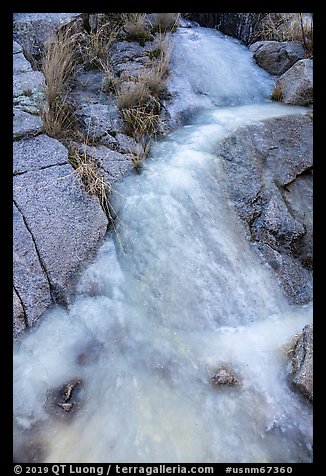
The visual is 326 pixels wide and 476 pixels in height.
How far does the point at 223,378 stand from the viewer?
288 cm

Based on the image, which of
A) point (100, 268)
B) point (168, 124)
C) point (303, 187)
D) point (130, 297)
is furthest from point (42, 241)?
point (303, 187)

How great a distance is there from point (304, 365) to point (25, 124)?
3.14 metres

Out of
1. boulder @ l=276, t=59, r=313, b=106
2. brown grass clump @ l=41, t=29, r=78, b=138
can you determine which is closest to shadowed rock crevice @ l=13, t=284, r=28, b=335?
brown grass clump @ l=41, t=29, r=78, b=138

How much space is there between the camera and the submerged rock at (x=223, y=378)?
9.42 ft

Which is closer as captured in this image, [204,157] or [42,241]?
[42,241]

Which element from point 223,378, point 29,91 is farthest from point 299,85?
point 223,378

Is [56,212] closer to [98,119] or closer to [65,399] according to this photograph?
[98,119]

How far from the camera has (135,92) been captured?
436cm

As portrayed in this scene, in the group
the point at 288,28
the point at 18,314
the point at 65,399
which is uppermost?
the point at 288,28

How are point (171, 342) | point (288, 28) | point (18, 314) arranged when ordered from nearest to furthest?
point (18, 314) → point (171, 342) → point (288, 28)

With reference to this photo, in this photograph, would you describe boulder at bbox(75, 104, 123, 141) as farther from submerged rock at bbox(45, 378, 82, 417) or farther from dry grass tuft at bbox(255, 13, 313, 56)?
dry grass tuft at bbox(255, 13, 313, 56)

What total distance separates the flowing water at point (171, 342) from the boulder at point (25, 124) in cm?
96

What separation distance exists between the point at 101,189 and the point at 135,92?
141cm
